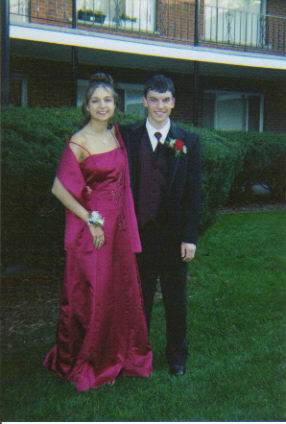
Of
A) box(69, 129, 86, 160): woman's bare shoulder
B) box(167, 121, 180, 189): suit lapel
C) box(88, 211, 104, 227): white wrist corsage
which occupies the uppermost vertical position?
box(69, 129, 86, 160): woman's bare shoulder

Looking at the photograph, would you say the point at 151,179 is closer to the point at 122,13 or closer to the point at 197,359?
the point at 197,359

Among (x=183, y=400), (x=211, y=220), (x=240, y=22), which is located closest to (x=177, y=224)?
(x=183, y=400)

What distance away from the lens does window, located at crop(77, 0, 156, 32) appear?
1406 centimetres

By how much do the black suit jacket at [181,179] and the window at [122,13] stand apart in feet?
35.2

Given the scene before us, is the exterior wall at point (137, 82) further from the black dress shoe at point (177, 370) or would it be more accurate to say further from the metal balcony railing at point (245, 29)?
the black dress shoe at point (177, 370)

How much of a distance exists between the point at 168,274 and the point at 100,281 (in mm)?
506

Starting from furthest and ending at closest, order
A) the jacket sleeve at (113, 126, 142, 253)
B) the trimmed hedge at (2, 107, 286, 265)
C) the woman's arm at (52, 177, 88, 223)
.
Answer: the trimmed hedge at (2, 107, 286, 265) → the jacket sleeve at (113, 126, 142, 253) → the woman's arm at (52, 177, 88, 223)

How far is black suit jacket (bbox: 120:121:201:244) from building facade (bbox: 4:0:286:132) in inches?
284

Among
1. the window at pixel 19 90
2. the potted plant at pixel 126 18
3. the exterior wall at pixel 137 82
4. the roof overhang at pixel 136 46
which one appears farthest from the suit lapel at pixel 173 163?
the potted plant at pixel 126 18

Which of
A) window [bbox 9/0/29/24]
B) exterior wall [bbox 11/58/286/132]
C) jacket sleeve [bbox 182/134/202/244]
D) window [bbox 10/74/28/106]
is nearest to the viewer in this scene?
jacket sleeve [bbox 182/134/202/244]

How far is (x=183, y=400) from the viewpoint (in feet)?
12.3

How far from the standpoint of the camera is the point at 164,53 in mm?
12375

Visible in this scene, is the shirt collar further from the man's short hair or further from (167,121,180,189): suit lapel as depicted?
the man's short hair

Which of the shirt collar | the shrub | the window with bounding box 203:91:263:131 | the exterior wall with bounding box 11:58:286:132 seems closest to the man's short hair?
the shirt collar
